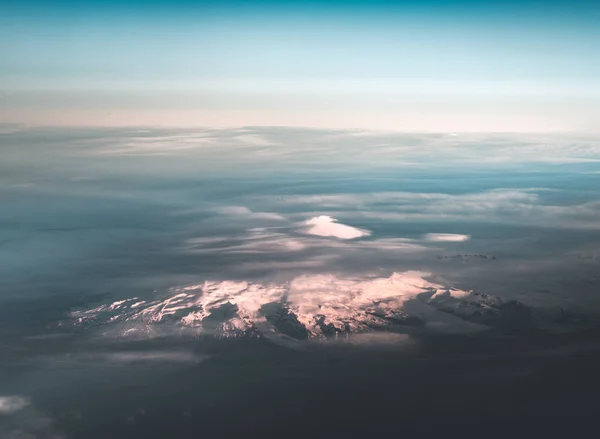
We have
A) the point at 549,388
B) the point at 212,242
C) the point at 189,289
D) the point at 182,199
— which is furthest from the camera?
the point at 182,199

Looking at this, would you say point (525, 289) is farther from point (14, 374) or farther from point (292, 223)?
point (292, 223)

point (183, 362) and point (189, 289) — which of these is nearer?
point (183, 362)

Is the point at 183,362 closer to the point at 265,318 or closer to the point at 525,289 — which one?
the point at 265,318

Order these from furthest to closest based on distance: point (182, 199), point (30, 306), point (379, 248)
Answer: point (182, 199) < point (379, 248) < point (30, 306)

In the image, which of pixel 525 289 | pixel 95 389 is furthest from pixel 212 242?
pixel 95 389

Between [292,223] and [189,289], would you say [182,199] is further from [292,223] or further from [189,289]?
[189,289]

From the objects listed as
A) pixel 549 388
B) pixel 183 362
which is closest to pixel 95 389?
pixel 183 362

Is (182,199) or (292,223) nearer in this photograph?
(292,223)

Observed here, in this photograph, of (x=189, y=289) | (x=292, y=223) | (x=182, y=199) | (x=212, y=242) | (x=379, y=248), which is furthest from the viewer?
(x=182, y=199)

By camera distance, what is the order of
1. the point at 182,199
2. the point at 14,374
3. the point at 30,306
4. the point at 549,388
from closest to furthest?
the point at 549,388, the point at 14,374, the point at 30,306, the point at 182,199
